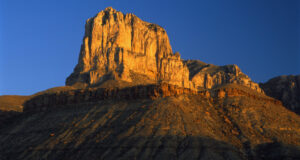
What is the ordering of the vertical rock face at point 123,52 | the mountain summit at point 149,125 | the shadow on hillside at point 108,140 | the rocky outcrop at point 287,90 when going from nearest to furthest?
the shadow on hillside at point 108,140 → the mountain summit at point 149,125 → the vertical rock face at point 123,52 → the rocky outcrop at point 287,90

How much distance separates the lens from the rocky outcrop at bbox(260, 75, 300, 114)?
178 metres

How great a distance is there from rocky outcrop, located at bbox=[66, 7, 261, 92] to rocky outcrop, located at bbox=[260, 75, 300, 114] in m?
8.66

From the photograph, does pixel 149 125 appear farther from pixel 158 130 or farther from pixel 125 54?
pixel 125 54

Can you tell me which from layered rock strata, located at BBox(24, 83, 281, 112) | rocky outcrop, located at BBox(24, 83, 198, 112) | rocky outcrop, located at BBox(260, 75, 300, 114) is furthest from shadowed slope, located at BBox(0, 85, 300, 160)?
rocky outcrop, located at BBox(260, 75, 300, 114)

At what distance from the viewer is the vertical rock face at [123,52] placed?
159 metres

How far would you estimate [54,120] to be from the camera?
108500mm

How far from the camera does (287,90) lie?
609 ft

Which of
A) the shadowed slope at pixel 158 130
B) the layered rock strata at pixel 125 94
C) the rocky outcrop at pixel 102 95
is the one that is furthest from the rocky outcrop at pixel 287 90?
the rocky outcrop at pixel 102 95

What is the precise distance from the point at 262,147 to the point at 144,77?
79398 millimetres

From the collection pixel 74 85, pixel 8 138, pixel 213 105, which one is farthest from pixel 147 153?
pixel 74 85

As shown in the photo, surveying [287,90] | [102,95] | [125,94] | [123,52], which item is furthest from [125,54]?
[287,90]

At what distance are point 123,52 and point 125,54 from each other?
906mm

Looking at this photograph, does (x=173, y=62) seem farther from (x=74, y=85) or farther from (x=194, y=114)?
(x=194, y=114)

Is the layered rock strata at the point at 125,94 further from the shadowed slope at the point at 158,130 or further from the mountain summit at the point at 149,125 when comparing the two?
the shadowed slope at the point at 158,130
